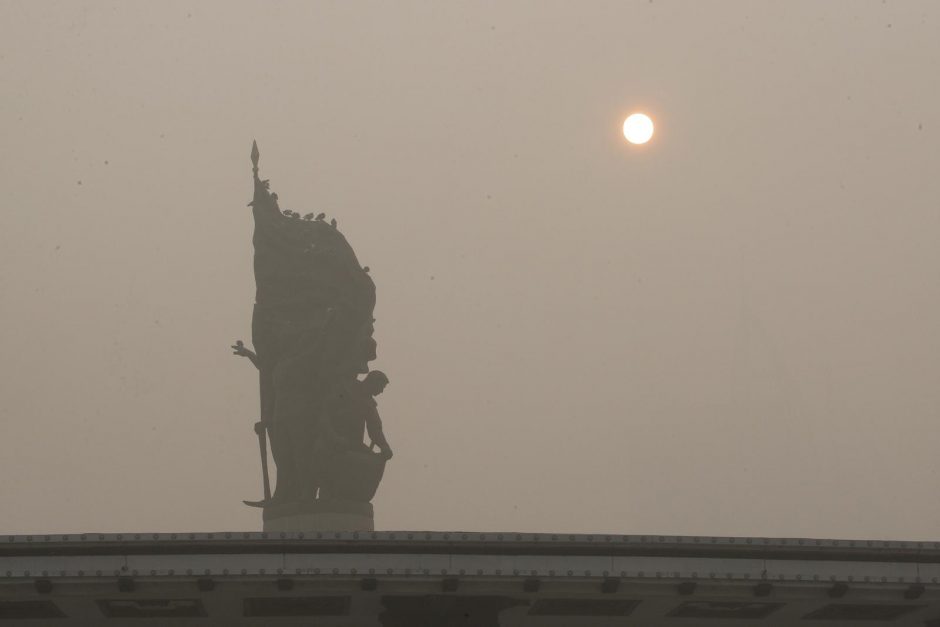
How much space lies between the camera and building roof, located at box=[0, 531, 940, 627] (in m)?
19.5

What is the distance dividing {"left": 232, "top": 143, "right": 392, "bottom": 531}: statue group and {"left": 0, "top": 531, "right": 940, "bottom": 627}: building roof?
20723 millimetres

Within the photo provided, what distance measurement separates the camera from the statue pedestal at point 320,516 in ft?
138

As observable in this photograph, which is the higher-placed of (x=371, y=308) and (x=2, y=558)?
(x=371, y=308)

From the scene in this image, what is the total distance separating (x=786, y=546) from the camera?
2061 centimetres

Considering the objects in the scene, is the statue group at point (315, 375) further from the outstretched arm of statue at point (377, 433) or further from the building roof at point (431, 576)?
the building roof at point (431, 576)

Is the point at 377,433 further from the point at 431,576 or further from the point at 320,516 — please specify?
the point at 431,576

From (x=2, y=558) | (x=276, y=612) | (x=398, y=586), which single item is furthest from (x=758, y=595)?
(x=2, y=558)

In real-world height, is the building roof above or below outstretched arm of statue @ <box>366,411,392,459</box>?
below

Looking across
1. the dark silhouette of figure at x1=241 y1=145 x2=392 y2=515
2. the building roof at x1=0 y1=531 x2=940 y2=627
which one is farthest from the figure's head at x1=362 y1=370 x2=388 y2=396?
the building roof at x1=0 y1=531 x2=940 y2=627

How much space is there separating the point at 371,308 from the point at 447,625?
24651 millimetres

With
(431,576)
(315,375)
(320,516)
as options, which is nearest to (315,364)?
(315,375)

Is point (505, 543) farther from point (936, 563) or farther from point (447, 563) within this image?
point (936, 563)

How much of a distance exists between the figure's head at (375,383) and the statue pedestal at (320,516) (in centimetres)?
368

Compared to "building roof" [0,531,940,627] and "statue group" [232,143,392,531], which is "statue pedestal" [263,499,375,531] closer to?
"statue group" [232,143,392,531]
